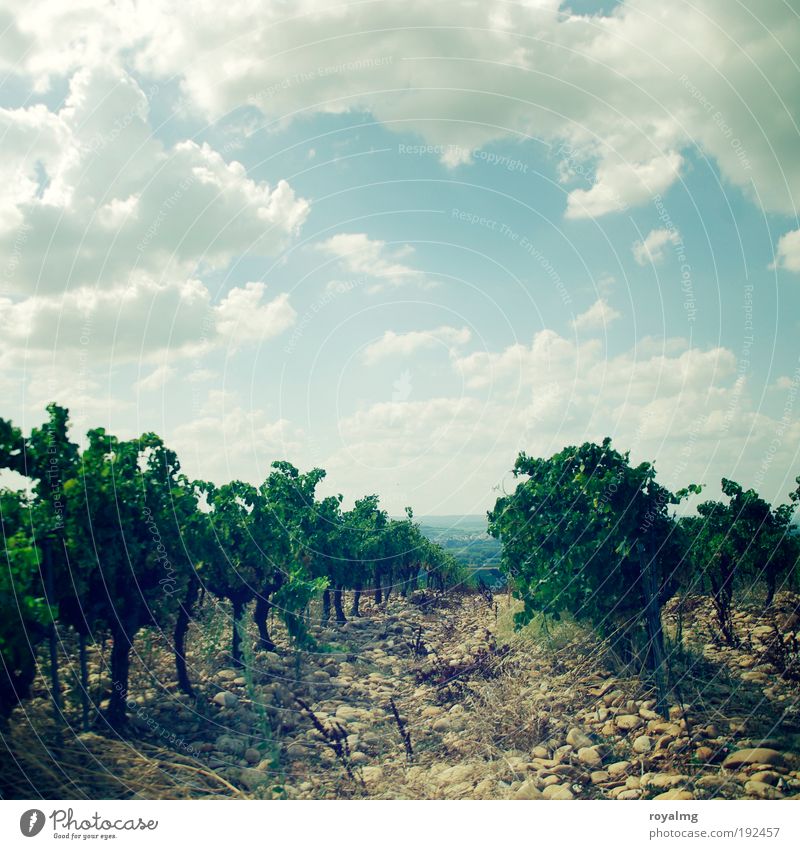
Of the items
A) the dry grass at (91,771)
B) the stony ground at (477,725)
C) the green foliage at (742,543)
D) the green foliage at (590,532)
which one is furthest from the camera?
the green foliage at (742,543)

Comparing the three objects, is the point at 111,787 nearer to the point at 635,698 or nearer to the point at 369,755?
the point at 369,755

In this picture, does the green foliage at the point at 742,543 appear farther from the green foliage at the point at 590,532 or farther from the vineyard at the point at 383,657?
the green foliage at the point at 590,532

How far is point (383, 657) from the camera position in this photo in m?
27.7

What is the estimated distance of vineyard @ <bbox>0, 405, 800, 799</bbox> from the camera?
1400 cm

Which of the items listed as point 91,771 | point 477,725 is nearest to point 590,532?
point 477,725

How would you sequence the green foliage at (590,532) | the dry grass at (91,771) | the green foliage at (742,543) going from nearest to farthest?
the dry grass at (91,771) < the green foliage at (590,532) < the green foliage at (742,543)

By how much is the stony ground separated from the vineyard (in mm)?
86

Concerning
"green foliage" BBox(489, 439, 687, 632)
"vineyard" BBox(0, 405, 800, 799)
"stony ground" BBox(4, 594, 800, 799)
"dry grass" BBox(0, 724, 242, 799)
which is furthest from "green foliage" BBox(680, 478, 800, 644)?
"dry grass" BBox(0, 724, 242, 799)

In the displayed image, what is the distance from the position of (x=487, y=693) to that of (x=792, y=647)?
10.5 metres

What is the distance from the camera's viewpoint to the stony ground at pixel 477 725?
45.2 ft

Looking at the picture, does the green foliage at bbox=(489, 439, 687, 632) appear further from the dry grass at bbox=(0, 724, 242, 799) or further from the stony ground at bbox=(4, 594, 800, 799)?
the dry grass at bbox=(0, 724, 242, 799)

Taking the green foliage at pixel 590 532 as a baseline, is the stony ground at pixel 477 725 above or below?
below

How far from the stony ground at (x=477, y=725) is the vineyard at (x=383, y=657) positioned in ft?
0.28

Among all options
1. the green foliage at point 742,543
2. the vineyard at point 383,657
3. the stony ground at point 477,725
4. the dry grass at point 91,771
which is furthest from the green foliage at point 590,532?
the dry grass at point 91,771
